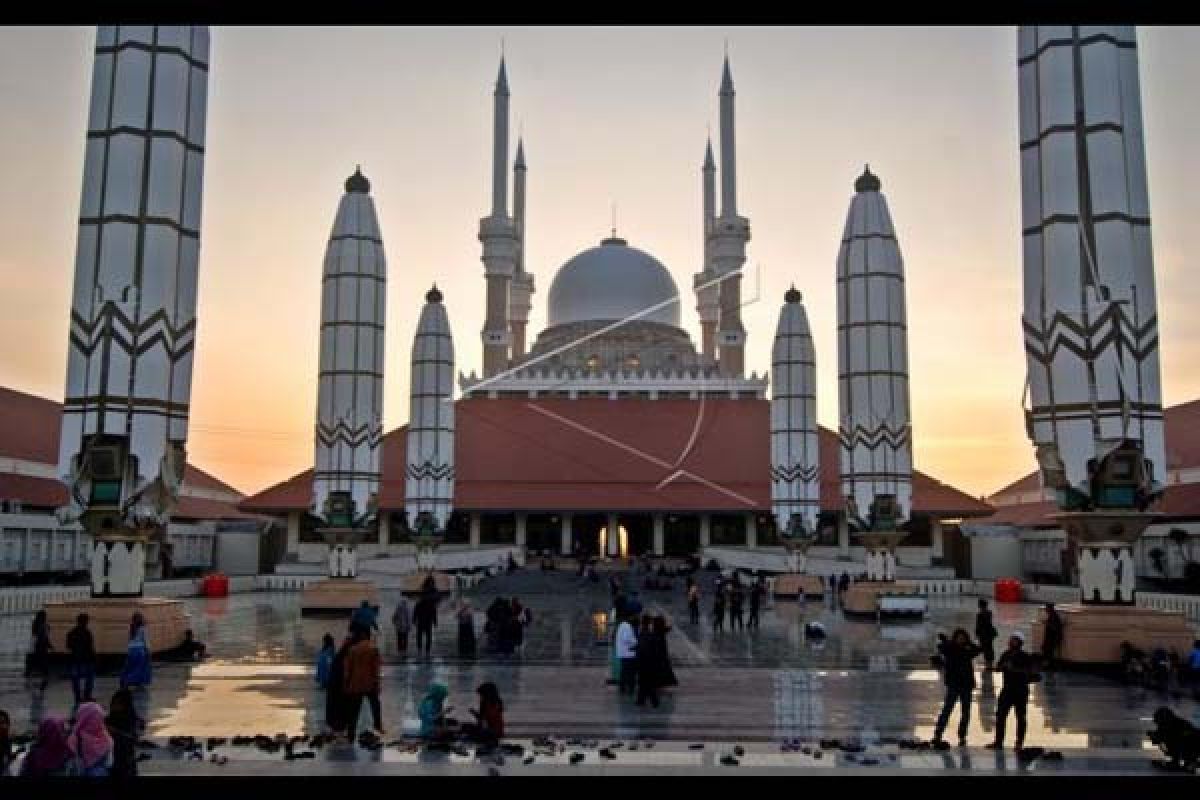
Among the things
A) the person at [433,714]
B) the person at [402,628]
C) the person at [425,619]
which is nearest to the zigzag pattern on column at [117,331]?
the person at [402,628]

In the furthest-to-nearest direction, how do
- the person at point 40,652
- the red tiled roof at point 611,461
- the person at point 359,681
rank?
the red tiled roof at point 611,461, the person at point 40,652, the person at point 359,681

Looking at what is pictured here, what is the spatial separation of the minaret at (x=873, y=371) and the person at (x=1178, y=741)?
858 inches

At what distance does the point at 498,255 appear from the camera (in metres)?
74.6

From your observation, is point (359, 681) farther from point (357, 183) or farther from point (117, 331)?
point (357, 183)

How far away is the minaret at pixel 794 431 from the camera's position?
4144 cm

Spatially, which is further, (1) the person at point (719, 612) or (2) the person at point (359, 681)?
(1) the person at point (719, 612)

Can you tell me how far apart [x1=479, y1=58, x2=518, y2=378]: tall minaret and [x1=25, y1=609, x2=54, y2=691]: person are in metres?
56.0

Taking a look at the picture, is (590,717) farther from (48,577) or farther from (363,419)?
(48,577)

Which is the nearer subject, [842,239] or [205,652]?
[205,652]

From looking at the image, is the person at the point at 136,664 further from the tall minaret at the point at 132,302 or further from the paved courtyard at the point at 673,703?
the tall minaret at the point at 132,302

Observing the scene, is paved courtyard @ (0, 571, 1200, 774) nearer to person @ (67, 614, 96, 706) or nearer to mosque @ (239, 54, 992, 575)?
person @ (67, 614, 96, 706)
